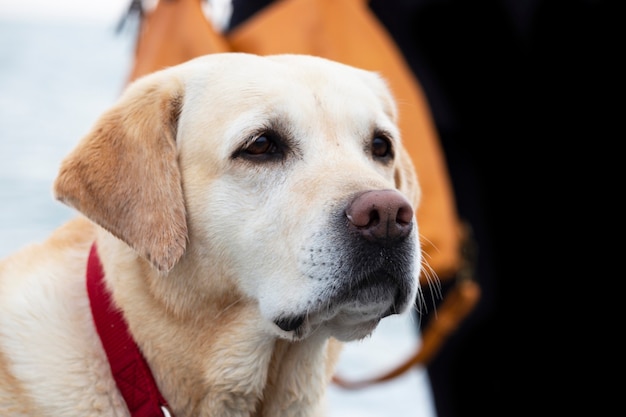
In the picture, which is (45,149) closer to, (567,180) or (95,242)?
(567,180)

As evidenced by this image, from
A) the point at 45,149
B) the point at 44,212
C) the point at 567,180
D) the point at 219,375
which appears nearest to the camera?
the point at 219,375

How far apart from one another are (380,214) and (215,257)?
53 cm

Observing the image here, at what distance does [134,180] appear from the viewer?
253 centimetres

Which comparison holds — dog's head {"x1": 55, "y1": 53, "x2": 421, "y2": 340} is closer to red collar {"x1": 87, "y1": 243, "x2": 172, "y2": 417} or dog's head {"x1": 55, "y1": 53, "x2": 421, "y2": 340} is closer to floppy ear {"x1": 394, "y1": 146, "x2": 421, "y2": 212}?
red collar {"x1": 87, "y1": 243, "x2": 172, "y2": 417}

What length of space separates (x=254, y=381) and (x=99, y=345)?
0.46 metres

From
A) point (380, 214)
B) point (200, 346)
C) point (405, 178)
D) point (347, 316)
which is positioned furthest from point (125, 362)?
point (405, 178)

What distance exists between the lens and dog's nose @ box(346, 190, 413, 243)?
227cm

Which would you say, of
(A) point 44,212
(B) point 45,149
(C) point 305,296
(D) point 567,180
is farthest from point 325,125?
(B) point 45,149

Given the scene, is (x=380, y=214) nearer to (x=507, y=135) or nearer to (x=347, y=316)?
(x=347, y=316)

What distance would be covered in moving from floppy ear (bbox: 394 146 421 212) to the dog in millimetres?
411

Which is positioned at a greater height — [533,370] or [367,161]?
[367,161]

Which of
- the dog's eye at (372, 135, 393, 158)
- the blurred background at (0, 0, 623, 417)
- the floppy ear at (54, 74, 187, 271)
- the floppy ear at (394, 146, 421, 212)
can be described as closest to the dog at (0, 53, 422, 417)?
the floppy ear at (54, 74, 187, 271)

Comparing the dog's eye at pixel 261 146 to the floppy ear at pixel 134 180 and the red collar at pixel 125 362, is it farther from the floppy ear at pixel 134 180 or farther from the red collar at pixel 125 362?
the red collar at pixel 125 362

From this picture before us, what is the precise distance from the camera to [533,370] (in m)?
5.52
